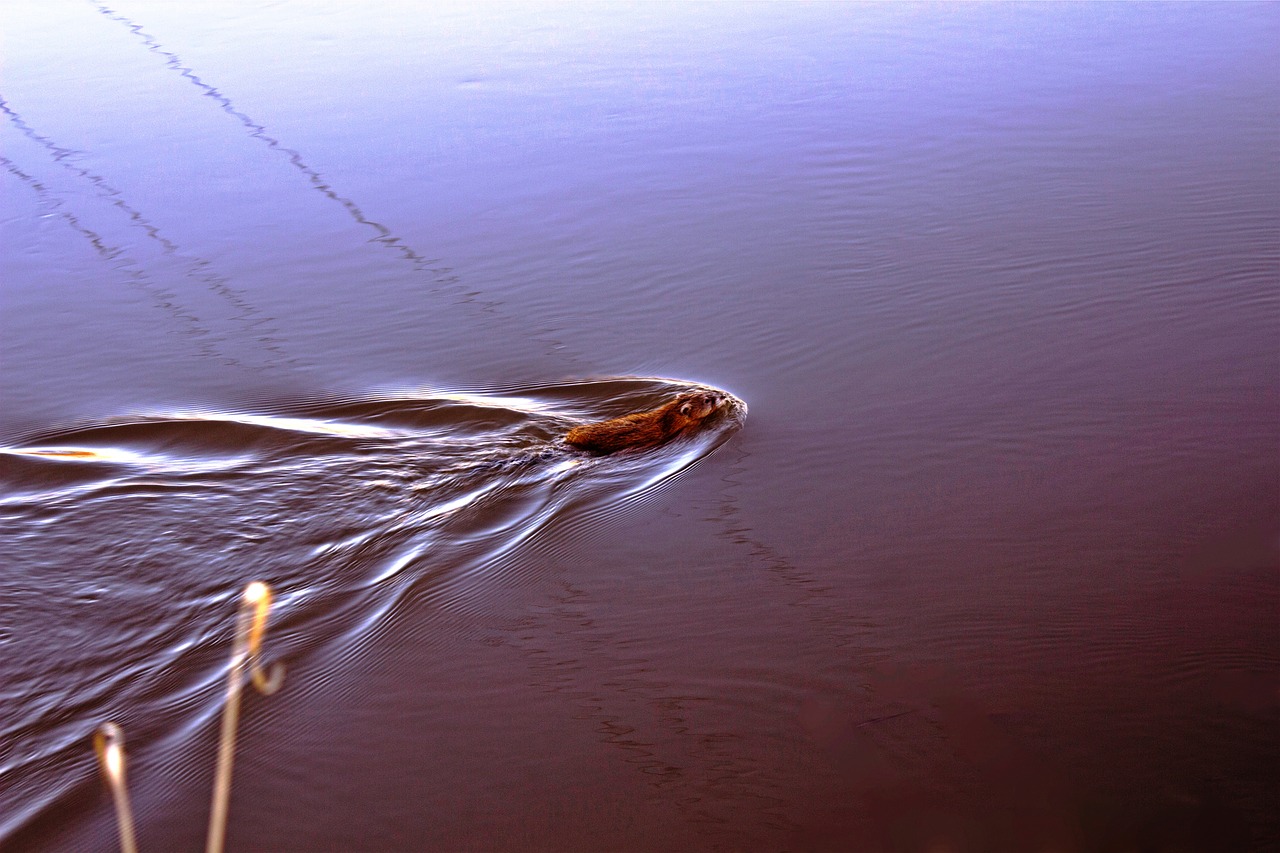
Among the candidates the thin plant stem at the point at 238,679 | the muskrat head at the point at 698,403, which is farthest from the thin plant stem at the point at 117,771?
the muskrat head at the point at 698,403

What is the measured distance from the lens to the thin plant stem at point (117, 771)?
3.32 m

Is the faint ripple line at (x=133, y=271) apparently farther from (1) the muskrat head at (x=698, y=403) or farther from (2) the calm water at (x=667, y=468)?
(1) the muskrat head at (x=698, y=403)

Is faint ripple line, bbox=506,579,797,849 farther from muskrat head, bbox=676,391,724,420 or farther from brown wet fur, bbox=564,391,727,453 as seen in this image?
muskrat head, bbox=676,391,724,420

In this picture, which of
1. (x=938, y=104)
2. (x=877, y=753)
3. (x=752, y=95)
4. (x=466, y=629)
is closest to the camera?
(x=877, y=753)

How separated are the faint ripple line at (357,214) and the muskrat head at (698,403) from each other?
901 millimetres

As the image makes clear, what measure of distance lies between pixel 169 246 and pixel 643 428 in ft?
13.6

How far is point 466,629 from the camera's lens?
4199mm

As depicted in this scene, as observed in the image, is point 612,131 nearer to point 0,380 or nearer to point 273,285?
point 273,285

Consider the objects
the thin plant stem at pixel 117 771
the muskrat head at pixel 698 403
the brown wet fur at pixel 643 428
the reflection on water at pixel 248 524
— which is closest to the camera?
the thin plant stem at pixel 117 771

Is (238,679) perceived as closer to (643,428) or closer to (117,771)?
(117,771)

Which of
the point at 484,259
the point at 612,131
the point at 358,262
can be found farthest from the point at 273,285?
the point at 612,131

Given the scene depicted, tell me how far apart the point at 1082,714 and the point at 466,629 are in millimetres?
2109

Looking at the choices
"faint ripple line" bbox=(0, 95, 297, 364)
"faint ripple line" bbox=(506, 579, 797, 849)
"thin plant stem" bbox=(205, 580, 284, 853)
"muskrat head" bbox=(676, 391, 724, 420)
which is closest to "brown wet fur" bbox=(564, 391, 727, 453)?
"muskrat head" bbox=(676, 391, 724, 420)

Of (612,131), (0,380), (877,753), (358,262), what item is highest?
(612,131)
